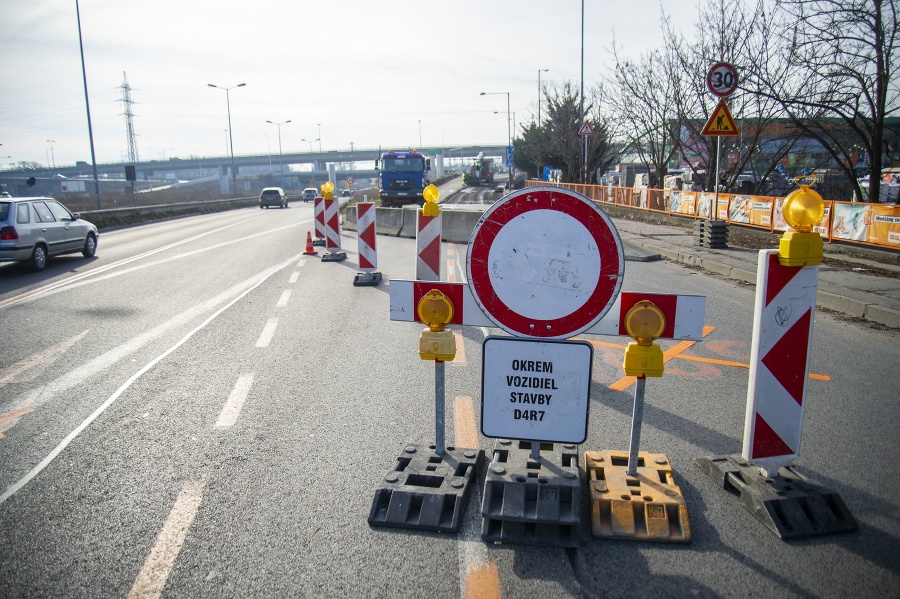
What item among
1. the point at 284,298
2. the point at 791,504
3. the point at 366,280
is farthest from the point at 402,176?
the point at 791,504

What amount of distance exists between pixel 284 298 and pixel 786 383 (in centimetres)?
820

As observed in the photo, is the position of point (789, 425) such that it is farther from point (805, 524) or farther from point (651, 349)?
point (651, 349)

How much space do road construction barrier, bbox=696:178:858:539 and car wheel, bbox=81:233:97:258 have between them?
16819mm

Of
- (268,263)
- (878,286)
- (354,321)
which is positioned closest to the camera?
(354,321)

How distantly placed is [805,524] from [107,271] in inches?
557

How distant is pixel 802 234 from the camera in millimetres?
3191

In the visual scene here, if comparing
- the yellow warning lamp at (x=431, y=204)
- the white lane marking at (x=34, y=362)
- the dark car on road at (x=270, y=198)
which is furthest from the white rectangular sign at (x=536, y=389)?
the dark car on road at (x=270, y=198)

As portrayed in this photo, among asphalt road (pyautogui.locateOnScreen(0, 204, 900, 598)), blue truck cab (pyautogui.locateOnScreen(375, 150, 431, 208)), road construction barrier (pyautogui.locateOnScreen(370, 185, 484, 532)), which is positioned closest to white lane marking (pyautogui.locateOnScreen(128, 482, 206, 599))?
asphalt road (pyautogui.locateOnScreen(0, 204, 900, 598))

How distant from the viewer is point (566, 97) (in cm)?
4766

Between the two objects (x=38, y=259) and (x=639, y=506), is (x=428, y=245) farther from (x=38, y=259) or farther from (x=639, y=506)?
(x=38, y=259)

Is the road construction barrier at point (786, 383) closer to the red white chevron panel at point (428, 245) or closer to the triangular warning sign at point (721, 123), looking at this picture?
the red white chevron panel at point (428, 245)

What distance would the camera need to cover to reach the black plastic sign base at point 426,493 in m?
3.29

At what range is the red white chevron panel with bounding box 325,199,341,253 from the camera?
15021 mm

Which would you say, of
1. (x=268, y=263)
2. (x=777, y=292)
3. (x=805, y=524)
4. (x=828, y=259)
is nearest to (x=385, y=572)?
(x=805, y=524)
